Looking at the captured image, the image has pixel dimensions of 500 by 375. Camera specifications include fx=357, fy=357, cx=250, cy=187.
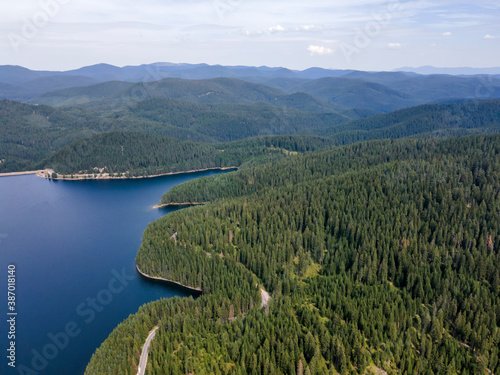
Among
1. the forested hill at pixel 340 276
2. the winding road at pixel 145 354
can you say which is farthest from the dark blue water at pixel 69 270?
the winding road at pixel 145 354

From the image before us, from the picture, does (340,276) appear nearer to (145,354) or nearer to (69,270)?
(145,354)

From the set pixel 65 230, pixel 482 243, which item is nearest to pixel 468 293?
pixel 482 243

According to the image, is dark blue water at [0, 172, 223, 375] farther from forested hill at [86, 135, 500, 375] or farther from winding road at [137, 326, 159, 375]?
winding road at [137, 326, 159, 375]

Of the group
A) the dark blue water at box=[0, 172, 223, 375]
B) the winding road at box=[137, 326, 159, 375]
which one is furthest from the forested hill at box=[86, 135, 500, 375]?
the dark blue water at box=[0, 172, 223, 375]

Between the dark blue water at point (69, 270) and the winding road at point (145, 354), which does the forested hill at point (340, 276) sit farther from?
the dark blue water at point (69, 270)

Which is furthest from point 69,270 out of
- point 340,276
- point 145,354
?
point 340,276
